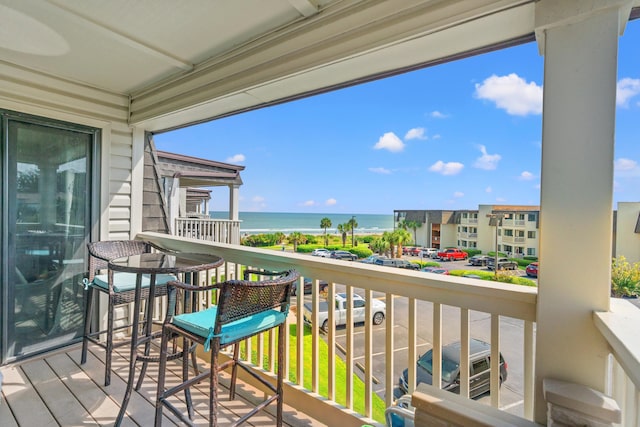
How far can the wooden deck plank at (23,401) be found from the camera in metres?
1.92

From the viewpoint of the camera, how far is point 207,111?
2834mm

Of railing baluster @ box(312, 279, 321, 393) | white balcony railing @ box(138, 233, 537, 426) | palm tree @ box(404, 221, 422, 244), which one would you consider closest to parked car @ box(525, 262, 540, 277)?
white balcony railing @ box(138, 233, 537, 426)

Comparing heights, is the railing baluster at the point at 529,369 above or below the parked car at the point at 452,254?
above

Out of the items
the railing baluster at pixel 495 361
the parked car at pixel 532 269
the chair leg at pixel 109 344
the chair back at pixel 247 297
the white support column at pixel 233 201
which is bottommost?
the chair leg at pixel 109 344

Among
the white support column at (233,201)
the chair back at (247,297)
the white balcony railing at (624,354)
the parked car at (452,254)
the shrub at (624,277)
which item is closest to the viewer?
the white balcony railing at (624,354)

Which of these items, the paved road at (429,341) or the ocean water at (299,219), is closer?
the paved road at (429,341)

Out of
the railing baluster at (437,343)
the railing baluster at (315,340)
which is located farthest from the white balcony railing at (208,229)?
the railing baluster at (437,343)

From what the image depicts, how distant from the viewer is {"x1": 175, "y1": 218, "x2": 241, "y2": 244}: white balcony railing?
22.1ft

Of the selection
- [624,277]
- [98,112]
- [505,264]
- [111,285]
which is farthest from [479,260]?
[98,112]

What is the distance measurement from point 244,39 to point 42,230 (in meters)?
2.35

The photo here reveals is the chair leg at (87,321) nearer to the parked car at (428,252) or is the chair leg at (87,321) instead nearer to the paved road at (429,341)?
the paved road at (429,341)

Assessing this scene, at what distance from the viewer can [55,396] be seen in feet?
7.07

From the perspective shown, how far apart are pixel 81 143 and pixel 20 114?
0.46 metres

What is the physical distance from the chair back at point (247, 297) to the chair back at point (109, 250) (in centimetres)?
157
